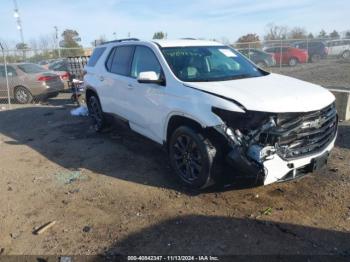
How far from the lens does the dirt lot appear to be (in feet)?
12.1

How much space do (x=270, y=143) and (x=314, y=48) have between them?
24.8 m

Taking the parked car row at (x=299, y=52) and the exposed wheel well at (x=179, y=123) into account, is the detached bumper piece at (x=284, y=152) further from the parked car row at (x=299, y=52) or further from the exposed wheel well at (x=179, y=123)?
the parked car row at (x=299, y=52)

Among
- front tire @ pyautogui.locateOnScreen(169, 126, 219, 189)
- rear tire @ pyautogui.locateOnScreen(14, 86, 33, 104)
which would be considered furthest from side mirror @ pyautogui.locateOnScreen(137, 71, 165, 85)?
rear tire @ pyautogui.locateOnScreen(14, 86, 33, 104)

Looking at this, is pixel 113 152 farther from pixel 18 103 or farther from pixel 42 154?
pixel 18 103

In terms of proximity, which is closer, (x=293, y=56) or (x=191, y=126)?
(x=191, y=126)

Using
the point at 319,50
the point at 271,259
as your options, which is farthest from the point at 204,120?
the point at 319,50

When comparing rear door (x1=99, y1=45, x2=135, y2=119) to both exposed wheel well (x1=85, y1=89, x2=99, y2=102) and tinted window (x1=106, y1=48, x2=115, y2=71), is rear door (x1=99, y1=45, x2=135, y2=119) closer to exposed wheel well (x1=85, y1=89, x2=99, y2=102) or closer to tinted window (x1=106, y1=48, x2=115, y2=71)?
tinted window (x1=106, y1=48, x2=115, y2=71)

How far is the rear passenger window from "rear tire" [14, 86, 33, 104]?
7.84 metres

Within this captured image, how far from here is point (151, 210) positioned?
4.42 metres

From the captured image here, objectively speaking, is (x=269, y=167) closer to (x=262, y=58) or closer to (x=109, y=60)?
(x=109, y=60)

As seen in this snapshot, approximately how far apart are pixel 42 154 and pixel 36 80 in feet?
23.9

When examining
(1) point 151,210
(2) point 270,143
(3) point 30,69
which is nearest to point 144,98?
(1) point 151,210

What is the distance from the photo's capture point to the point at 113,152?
6.61m

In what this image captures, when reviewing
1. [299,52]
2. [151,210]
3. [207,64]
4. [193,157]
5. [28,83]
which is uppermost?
[207,64]
